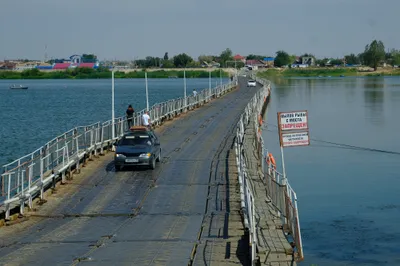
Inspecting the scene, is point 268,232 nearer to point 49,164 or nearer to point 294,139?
point 294,139

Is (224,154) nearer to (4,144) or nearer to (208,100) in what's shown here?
(4,144)

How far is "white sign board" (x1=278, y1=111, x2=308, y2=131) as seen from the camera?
66.4ft

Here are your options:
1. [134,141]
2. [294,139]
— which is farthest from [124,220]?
[134,141]

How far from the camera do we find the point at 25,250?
57.1ft

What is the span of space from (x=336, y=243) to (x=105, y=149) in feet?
51.5

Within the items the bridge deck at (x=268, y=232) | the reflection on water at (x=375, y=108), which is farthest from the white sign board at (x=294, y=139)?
the reflection on water at (x=375, y=108)

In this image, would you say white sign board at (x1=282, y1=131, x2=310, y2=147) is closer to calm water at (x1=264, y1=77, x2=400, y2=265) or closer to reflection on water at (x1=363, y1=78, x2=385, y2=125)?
calm water at (x1=264, y1=77, x2=400, y2=265)

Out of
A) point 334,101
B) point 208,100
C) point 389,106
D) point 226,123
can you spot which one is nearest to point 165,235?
point 226,123

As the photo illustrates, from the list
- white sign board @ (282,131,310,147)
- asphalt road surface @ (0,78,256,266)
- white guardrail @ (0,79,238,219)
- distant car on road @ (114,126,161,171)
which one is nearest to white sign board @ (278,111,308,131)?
white sign board @ (282,131,310,147)

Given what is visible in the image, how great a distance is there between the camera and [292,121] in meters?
20.3

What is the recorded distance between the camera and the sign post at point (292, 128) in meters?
20.2

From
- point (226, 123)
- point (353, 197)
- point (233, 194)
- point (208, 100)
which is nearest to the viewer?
point (233, 194)

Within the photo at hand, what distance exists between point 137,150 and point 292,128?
436 inches

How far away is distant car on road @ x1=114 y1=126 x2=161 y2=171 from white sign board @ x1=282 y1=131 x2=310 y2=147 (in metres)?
10.6
